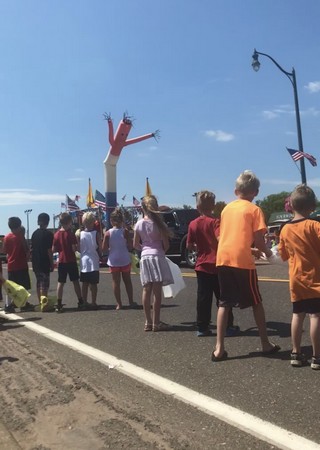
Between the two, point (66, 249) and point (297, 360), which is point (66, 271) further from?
point (297, 360)

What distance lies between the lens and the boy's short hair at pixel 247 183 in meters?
5.09

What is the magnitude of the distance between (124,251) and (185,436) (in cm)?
532

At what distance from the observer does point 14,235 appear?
9.30 meters

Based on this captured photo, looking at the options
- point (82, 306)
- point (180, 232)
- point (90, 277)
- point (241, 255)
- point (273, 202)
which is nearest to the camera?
point (241, 255)

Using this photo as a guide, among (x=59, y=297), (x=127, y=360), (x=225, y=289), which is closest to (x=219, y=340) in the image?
(x=225, y=289)

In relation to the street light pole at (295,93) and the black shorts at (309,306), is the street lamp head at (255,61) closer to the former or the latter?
the street light pole at (295,93)

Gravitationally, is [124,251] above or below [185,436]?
above

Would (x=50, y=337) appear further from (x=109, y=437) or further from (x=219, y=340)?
(x=109, y=437)

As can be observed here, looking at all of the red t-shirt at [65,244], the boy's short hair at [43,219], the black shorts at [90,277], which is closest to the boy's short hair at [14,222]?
the boy's short hair at [43,219]

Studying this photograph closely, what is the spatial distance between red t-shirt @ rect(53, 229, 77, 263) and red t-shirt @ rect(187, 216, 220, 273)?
343 centimetres

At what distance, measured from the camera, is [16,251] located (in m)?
9.25

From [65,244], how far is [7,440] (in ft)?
18.9

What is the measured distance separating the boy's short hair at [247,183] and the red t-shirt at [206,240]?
3.62 ft

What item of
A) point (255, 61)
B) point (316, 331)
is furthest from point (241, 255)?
point (255, 61)
